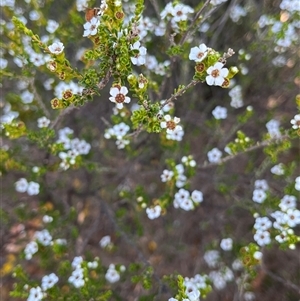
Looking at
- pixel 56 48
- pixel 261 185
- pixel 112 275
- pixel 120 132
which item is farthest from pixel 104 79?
pixel 261 185

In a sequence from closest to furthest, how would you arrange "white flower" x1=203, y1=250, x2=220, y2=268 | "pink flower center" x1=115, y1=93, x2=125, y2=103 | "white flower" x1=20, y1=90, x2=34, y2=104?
"pink flower center" x1=115, y1=93, x2=125, y2=103 → "white flower" x1=20, y1=90, x2=34, y2=104 → "white flower" x1=203, y1=250, x2=220, y2=268

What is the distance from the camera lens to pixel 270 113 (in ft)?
13.0

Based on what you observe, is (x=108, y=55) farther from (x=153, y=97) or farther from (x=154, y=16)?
(x=154, y=16)

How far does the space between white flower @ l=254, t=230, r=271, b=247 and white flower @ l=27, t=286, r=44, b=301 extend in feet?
5.23

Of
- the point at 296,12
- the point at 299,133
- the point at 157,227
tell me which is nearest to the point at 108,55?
the point at 299,133

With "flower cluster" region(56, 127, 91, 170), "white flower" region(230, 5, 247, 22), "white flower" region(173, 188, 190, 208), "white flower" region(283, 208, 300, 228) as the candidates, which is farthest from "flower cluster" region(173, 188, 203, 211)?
"white flower" region(230, 5, 247, 22)

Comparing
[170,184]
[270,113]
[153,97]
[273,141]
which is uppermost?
[273,141]

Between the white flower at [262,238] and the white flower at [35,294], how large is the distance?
62.8 inches

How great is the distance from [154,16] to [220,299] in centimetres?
312

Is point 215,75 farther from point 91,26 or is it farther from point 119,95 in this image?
point 91,26

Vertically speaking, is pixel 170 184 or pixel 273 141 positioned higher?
pixel 273 141

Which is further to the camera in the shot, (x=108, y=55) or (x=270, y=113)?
(x=270, y=113)

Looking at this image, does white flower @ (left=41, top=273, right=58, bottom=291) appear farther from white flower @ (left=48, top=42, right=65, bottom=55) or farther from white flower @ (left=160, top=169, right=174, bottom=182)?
white flower @ (left=48, top=42, right=65, bottom=55)

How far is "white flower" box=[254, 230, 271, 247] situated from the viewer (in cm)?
297
